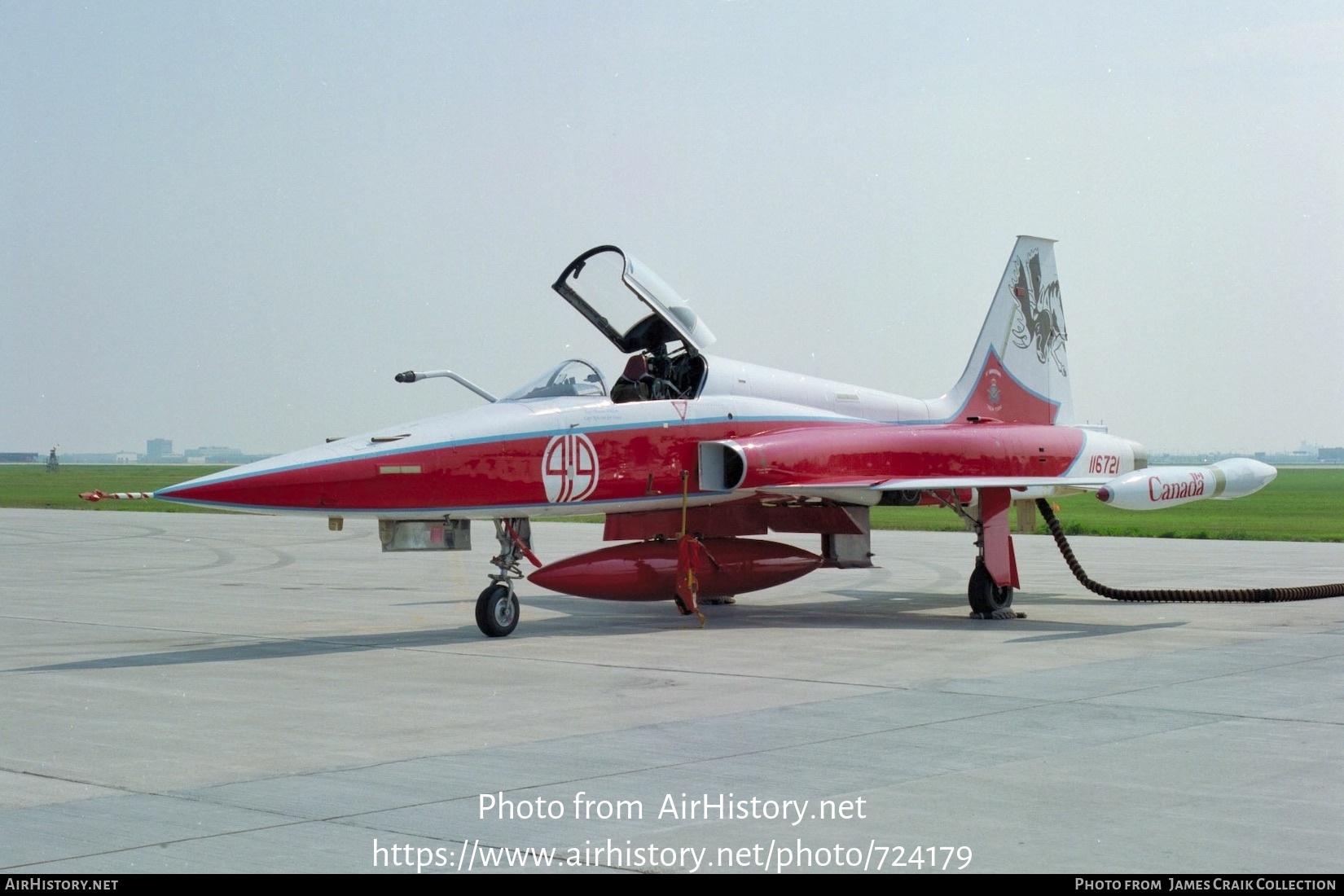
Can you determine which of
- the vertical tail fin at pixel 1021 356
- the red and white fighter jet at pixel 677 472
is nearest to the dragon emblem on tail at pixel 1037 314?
the vertical tail fin at pixel 1021 356

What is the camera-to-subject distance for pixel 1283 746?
7309 millimetres

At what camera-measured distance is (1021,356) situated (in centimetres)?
1825

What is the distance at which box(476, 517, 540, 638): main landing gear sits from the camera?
1284 centimetres

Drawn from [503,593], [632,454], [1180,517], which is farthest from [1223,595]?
[1180,517]

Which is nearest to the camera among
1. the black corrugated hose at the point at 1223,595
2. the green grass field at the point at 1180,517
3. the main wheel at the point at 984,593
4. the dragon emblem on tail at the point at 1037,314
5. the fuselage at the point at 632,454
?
the fuselage at the point at 632,454

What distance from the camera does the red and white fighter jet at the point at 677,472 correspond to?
11891 millimetres

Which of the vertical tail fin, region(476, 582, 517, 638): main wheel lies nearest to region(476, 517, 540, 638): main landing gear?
region(476, 582, 517, 638): main wheel

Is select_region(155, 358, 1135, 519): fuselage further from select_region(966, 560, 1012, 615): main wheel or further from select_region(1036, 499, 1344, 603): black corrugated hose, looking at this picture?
select_region(1036, 499, 1344, 603): black corrugated hose

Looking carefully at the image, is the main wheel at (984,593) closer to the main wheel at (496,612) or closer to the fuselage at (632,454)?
the fuselage at (632,454)

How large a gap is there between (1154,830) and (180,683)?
6.88m

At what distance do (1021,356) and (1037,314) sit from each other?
2.15 ft

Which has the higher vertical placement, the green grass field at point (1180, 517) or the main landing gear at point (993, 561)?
the main landing gear at point (993, 561)

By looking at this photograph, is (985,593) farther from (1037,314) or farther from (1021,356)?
(1037,314)
